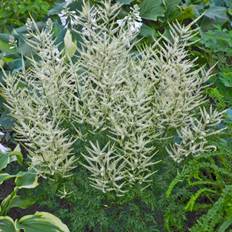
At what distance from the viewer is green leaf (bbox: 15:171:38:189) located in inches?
115

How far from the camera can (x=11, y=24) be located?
14.6 feet

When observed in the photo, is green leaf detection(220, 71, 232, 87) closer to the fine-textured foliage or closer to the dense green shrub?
the fine-textured foliage

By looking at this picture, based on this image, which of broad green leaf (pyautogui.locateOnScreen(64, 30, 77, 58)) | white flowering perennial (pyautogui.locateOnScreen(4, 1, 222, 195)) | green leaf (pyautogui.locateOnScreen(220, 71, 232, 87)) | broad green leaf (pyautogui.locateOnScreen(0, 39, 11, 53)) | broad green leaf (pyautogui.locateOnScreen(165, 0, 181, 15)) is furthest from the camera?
broad green leaf (pyautogui.locateOnScreen(165, 0, 181, 15))

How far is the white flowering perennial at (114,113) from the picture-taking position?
2715mm

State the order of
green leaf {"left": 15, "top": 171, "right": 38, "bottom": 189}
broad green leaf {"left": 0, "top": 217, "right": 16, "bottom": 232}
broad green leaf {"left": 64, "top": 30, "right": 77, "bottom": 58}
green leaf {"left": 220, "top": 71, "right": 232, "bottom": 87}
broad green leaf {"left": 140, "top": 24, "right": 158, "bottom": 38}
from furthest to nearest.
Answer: broad green leaf {"left": 140, "top": 24, "right": 158, "bottom": 38} → green leaf {"left": 220, "top": 71, "right": 232, "bottom": 87} → broad green leaf {"left": 64, "top": 30, "right": 77, "bottom": 58} → green leaf {"left": 15, "top": 171, "right": 38, "bottom": 189} → broad green leaf {"left": 0, "top": 217, "right": 16, "bottom": 232}

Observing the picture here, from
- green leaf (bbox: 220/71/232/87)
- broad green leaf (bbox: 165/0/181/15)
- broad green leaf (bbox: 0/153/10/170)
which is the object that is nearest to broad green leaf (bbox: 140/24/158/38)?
broad green leaf (bbox: 165/0/181/15)

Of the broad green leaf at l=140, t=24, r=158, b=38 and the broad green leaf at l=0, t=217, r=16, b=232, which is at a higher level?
the broad green leaf at l=140, t=24, r=158, b=38

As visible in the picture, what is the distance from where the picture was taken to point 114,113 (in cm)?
282

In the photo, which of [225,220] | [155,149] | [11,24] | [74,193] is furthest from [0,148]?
[11,24]

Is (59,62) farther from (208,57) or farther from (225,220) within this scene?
(208,57)

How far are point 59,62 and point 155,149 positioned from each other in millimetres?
649

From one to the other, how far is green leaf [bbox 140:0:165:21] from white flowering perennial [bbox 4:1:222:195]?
1155mm

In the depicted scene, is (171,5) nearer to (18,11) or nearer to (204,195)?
(18,11)

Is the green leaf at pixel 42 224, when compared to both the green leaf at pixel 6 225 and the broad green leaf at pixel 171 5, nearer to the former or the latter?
the green leaf at pixel 6 225
